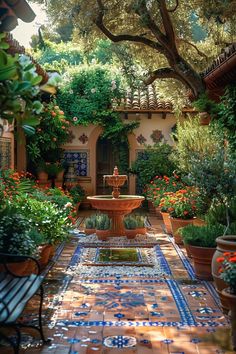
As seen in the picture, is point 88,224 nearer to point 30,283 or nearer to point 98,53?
point 30,283

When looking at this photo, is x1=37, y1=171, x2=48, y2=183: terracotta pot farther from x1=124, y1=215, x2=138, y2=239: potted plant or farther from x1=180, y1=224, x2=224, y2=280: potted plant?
x1=180, y1=224, x2=224, y2=280: potted plant

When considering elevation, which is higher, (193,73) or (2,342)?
(193,73)

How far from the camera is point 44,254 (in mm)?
6691

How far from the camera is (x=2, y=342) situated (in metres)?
4.04

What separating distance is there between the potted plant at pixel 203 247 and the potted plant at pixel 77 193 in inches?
292

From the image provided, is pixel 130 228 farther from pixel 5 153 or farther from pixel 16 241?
pixel 16 241

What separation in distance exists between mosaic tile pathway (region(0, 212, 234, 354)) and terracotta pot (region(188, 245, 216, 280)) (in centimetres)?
15

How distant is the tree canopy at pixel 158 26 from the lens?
30.3 ft

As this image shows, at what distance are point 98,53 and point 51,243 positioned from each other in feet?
66.1

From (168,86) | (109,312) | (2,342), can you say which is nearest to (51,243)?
(109,312)

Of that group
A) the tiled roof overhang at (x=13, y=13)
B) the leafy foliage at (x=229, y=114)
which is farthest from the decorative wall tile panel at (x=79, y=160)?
the tiled roof overhang at (x=13, y=13)

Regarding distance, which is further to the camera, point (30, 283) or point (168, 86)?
point (168, 86)

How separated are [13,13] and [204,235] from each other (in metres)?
3.86

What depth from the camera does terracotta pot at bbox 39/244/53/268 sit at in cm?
648
